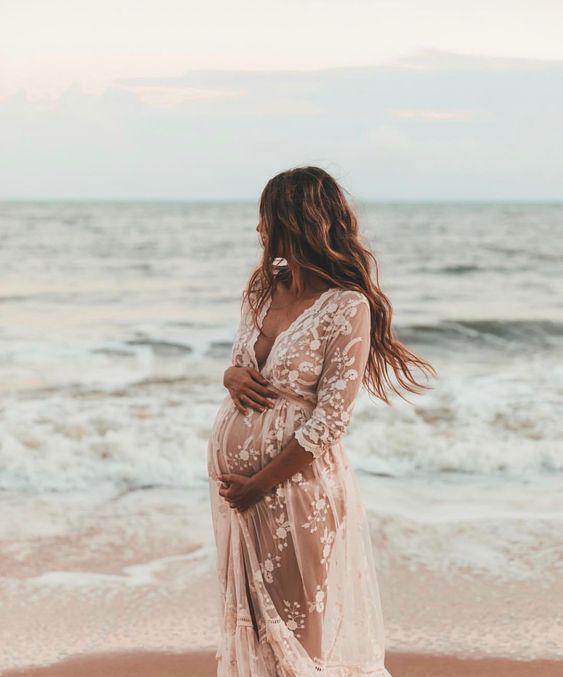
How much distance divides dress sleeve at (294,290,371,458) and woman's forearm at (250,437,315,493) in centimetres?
3

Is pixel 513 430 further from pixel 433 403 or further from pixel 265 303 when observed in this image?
pixel 265 303

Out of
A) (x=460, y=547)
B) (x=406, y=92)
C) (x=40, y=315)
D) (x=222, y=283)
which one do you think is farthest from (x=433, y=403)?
(x=406, y=92)

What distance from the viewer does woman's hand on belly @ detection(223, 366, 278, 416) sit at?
8.84ft

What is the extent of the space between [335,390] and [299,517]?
14.9 inches

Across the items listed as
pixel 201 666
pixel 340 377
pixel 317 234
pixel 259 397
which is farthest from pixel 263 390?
pixel 201 666

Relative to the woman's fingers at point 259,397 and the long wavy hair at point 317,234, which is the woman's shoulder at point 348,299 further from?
the woman's fingers at point 259,397

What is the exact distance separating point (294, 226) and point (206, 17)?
2073 centimetres

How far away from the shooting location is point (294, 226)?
258 cm

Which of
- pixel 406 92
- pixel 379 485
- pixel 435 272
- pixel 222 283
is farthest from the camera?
pixel 406 92

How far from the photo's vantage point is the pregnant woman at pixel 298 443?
258 cm

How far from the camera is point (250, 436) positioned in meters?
2.72

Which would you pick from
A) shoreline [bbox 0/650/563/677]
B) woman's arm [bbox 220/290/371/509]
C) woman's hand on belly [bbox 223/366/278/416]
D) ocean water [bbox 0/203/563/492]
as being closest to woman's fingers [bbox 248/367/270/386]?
woman's hand on belly [bbox 223/366/278/416]

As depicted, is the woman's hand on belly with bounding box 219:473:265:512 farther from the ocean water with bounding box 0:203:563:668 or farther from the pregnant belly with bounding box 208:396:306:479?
the ocean water with bounding box 0:203:563:668

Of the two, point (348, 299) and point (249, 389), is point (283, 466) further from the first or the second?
point (348, 299)
